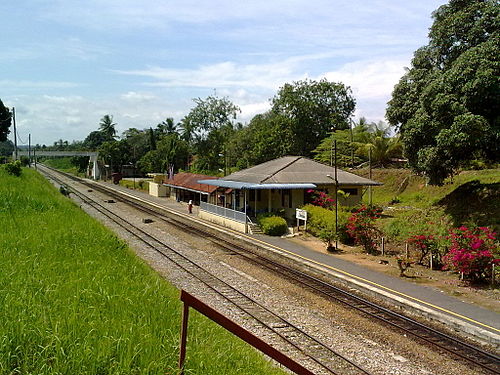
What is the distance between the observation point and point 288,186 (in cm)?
2684

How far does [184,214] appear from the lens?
37594 mm

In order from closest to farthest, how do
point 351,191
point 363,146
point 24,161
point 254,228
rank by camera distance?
point 254,228 → point 351,191 → point 363,146 → point 24,161

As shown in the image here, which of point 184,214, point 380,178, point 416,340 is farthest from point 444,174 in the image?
point 184,214

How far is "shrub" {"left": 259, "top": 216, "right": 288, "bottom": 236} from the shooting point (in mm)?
25922

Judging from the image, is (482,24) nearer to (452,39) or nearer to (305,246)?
(452,39)

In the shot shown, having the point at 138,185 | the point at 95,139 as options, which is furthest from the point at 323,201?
the point at 95,139

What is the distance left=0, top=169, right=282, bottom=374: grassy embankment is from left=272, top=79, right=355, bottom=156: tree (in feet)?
→ 132

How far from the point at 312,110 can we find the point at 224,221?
23196 millimetres

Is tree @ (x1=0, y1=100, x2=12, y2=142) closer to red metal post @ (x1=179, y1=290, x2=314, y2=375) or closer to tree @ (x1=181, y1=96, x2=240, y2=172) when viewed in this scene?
tree @ (x1=181, y1=96, x2=240, y2=172)

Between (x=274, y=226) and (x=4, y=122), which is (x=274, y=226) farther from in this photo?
(x=4, y=122)

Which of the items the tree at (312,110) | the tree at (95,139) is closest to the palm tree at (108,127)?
the tree at (95,139)

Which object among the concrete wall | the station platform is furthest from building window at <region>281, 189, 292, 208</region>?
the station platform

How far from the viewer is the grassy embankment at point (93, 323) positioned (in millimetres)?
4789

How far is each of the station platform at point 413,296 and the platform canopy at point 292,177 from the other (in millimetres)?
6404
